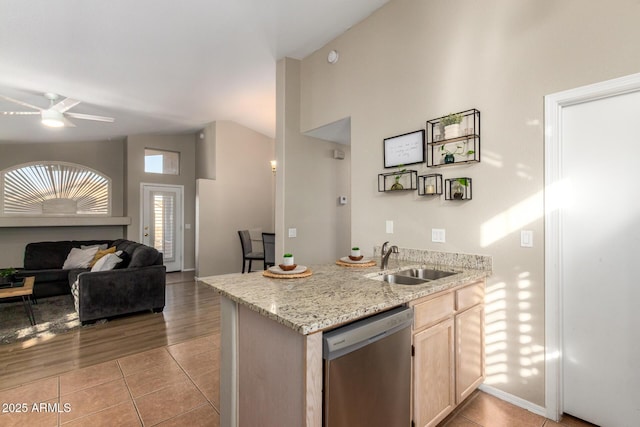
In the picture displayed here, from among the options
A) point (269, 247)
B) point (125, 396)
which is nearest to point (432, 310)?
point (125, 396)

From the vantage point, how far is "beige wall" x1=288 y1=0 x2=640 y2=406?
1883 millimetres

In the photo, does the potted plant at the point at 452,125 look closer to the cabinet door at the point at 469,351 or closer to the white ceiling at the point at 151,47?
the cabinet door at the point at 469,351

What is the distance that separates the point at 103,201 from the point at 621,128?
8166 mm

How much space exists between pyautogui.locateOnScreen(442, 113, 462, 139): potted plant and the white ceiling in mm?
1501

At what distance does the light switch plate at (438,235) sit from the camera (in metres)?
2.52

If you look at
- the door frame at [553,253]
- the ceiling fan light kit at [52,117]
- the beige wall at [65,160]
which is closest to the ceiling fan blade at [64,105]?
the ceiling fan light kit at [52,117]

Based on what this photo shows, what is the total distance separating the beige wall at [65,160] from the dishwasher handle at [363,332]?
7.10 m

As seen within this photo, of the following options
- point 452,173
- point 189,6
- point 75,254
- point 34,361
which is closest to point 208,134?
point 75,254

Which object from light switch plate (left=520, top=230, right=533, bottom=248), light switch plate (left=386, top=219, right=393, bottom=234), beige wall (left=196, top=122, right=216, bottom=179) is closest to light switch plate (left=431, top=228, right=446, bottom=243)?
light switch plate (left=386, top=219, right=393, bottom=234)

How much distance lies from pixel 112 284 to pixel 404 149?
12.1 feet

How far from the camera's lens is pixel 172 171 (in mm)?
7266

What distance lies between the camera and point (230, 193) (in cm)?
667

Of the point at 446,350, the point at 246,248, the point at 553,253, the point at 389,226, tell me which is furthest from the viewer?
the point at 246,248

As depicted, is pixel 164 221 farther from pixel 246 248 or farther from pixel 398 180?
pixel 398 180
